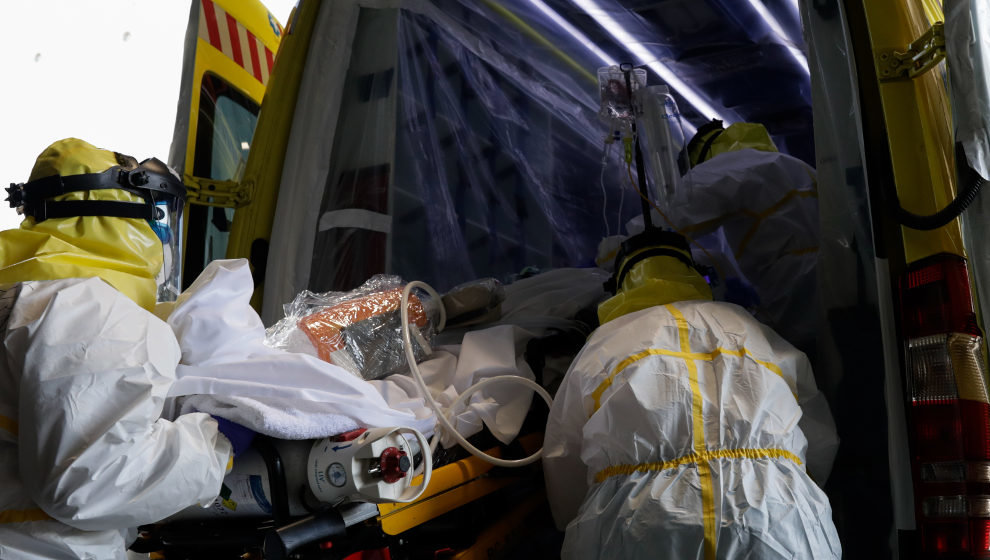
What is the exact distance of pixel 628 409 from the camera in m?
1.37

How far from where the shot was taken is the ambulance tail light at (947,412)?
131 centimetres

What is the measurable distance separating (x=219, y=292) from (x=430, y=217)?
1.49 meters

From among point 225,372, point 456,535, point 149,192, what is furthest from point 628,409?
point 149,192

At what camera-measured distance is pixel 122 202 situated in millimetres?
1353

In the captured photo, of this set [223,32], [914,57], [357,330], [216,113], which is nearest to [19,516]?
[357,330]

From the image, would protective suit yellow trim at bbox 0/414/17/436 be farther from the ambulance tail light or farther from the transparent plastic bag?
the ambulance tail light

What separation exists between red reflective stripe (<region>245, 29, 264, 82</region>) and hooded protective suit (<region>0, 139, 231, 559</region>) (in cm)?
197

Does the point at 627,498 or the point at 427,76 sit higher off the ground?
the point at 427,76

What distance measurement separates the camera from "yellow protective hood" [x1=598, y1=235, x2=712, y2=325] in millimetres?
1710

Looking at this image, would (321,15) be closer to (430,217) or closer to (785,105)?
(430,217)

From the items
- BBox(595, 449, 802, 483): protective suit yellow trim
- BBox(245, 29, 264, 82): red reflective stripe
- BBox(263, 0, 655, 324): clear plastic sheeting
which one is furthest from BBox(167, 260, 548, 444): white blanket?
BBox(245, 29, 264, 82): red reflective stripe

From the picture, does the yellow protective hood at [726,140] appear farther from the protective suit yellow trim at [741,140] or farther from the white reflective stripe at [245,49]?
the white reflective stripe at [245,49]

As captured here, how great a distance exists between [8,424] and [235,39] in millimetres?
2110

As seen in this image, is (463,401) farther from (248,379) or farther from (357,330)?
(248,379)
